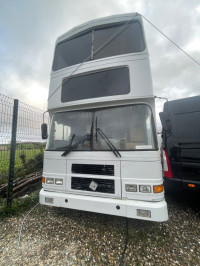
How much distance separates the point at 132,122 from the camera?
2564 millimetres

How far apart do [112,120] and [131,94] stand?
62 centimetres

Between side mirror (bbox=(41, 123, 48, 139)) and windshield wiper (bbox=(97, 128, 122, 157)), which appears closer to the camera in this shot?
windshield wiper (bbox=(97, 128, 122, 157))

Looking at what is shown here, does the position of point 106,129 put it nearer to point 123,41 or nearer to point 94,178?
point 94,178

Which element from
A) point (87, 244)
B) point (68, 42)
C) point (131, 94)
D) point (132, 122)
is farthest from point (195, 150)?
point (68, 42)

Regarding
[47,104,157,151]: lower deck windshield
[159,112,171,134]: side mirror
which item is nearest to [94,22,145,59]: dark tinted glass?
[47,104,157,151]: lower deck windshield

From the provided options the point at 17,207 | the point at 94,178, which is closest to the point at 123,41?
the point at 94,178

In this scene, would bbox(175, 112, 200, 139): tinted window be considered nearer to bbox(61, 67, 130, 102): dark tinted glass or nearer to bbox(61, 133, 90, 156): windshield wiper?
bbox(61, 67, 130, 102): dark tinted glass

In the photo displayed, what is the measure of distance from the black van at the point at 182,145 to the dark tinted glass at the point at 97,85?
122cm

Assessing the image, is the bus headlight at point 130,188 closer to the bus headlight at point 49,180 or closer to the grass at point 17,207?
the bus headlight at point 49,180

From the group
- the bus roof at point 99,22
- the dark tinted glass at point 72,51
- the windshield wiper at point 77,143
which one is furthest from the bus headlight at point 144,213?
the bus roof at point 99,22

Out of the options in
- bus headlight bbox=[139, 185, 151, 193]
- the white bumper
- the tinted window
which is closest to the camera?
the white bumper

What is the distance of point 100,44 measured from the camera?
3115mm

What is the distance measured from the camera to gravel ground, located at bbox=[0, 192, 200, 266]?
6.57 feet

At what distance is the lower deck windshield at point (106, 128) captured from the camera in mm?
2484
